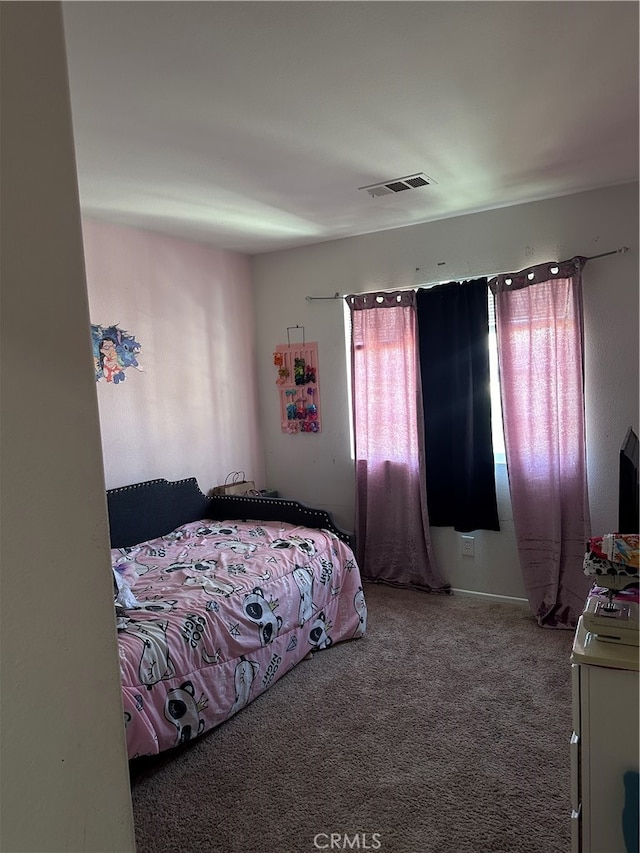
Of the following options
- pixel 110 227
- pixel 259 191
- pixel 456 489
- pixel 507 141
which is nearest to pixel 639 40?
pixel 507 141

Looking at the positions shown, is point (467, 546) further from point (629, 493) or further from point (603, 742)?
point (603, 742)

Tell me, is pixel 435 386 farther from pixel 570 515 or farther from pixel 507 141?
pixel 507 141

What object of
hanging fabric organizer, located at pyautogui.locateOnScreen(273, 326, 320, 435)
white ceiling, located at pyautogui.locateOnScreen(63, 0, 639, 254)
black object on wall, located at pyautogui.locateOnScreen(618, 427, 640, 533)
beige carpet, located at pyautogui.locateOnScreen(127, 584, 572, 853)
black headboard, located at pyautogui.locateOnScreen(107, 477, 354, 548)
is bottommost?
beige carpet, located at pyautogui.locateOnScreen(127, 584, 572, 853)

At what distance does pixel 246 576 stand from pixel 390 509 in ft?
4.56

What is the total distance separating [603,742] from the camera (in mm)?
1407

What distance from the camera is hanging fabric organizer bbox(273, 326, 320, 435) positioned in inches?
163

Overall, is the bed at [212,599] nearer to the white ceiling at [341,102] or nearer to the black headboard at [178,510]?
the black headboard at [178,510]

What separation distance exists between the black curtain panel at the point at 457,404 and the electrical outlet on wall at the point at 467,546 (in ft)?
0.25

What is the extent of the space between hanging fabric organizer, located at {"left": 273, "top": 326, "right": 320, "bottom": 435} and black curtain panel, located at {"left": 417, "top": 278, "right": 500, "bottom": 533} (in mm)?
843

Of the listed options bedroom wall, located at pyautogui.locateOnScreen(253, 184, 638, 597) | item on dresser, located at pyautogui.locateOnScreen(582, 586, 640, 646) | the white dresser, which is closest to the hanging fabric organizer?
bedroom wall, located at pyautogui.locateOnScreen(253, 184, 638, 597)
